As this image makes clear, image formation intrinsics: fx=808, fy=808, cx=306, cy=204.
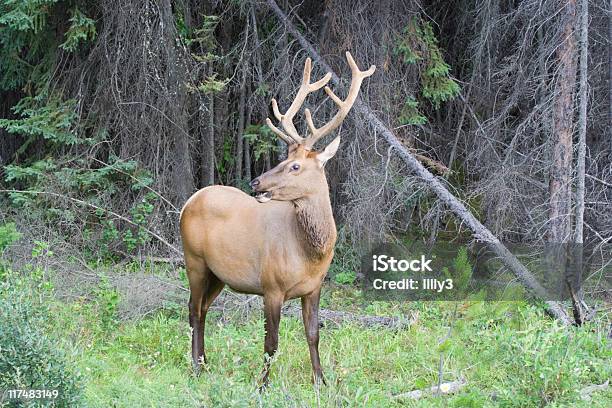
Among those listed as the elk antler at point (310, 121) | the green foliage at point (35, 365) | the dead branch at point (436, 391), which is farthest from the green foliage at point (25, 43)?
the dead branch at point (436, 391)

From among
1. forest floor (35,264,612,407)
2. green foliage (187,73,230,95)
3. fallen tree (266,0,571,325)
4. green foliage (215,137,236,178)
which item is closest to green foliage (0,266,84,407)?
forest floor (35,264,612,407)

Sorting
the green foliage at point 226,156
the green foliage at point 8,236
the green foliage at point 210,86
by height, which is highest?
the green foliage at point 210,86

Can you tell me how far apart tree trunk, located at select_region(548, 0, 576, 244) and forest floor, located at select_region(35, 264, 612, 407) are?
0.95m

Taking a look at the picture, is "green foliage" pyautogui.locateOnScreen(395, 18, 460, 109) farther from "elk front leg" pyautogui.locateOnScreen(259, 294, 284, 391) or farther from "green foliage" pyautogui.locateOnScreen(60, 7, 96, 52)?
"elk front leg" pyautogui.locateOnScreen(259, 294, 284, 391)

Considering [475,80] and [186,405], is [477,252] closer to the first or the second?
[475,80]

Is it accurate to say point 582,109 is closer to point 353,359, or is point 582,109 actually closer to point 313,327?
point 353,359

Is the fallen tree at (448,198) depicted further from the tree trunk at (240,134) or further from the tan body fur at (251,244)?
the tan body fur at (251,244)

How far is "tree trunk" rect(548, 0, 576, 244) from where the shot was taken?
7.75 metres

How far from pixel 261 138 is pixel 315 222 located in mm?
4497

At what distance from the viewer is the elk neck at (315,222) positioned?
5961 millimetres

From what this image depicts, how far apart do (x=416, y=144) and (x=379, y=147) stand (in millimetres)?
1658

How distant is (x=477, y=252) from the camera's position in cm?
980

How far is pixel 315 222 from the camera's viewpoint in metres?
5.96

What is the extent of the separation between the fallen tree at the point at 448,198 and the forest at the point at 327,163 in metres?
0.03
